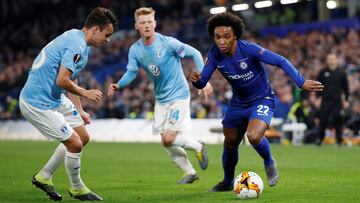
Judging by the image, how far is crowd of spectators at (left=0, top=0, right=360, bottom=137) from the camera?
27.1 metres

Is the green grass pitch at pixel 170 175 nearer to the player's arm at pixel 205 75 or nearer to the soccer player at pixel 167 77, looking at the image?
the soccer player at pixel 167 77

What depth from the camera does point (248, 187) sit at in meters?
10.2

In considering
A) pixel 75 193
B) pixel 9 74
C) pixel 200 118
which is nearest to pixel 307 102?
pixel 200 118

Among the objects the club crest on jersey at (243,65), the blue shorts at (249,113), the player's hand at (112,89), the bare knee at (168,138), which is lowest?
the bare knee at (168,138)

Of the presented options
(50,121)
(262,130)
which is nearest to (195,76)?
(262,130)

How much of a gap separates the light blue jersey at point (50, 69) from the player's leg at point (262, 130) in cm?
224

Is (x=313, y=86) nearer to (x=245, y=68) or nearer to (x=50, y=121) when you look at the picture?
(x=245, y=68)

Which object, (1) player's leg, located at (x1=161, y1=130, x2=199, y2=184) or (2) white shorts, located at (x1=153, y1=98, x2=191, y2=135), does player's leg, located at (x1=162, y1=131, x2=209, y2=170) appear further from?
(2) white shorts, located at (x1=153, y1=98, x2=191, y2=135)

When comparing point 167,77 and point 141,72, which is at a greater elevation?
point 167,77

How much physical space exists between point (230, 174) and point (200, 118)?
16505 mm

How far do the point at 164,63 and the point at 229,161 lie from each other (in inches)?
95.9

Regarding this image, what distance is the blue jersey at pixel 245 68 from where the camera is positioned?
420 inches

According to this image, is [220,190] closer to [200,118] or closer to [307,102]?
[307,102]

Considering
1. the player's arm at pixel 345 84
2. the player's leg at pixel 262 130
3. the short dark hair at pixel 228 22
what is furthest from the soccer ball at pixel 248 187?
the player's arm at pixel 345 84
